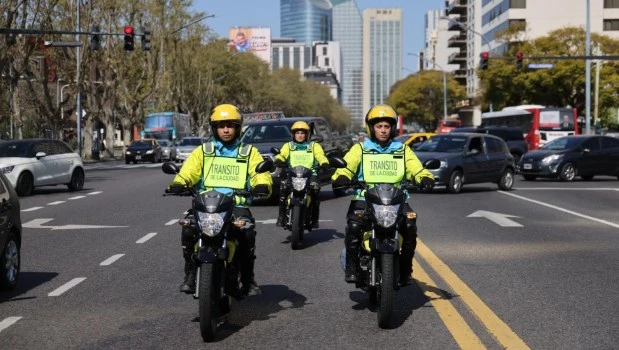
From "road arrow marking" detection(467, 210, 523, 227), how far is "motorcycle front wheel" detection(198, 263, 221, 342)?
31.1 ft

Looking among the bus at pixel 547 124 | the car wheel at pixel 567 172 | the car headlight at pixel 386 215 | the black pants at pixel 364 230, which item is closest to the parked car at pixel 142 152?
the bus at pixel 547 124

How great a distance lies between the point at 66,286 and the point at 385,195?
3.65 meters

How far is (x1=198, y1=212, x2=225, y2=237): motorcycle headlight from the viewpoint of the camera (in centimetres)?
636

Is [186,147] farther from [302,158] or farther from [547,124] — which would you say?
[302,158]

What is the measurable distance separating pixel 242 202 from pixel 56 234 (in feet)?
25.9

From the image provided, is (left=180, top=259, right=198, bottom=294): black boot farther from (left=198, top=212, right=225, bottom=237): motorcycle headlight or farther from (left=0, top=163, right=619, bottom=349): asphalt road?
(left=198, top=212, right=225, bottom=237): motorcycle headlight

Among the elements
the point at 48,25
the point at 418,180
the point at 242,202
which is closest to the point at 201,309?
the point at 242,202

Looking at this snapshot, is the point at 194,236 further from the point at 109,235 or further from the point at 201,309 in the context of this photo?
the point at 109,235

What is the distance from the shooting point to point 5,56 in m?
40.8

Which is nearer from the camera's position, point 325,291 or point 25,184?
point 325,291

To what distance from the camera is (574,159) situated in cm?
3044

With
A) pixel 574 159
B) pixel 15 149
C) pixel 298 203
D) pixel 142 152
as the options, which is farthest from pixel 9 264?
pixel 142 152

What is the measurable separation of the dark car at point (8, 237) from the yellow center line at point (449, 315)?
3713 mm

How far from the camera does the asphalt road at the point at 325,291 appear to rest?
6.54 meters
